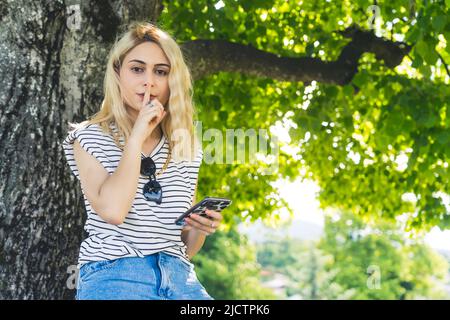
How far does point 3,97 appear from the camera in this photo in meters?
5.09

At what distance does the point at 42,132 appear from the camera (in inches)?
202

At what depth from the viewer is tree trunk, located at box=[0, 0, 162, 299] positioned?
4.93 metres

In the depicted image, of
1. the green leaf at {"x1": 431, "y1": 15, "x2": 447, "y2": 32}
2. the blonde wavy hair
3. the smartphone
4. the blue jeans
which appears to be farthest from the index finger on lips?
the green leaf at {"x1": 431, "y1": 15, "x2": 447, "y2": 32}

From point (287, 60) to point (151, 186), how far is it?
16.8 feet

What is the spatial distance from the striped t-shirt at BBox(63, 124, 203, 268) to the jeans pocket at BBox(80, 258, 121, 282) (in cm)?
2

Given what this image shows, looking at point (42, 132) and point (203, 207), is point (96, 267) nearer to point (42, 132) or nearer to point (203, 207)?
point (203, 207)

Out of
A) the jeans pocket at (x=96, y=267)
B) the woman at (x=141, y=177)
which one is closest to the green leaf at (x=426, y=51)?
the woman at (x=141, y=177)

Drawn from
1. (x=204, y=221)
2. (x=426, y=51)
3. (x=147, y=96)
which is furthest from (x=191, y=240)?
(x=426, y=51)

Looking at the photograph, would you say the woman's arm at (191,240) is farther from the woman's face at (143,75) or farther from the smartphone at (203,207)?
the woman's face at (143,75)

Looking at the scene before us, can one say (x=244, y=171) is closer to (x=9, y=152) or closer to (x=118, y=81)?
(x=9, y=152)

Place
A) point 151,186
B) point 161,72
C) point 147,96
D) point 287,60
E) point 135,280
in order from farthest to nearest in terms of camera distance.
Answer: point 287,60 → point 161,72 → point 147,96 → point 151,186 → point 135,280

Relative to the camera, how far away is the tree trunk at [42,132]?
4930 millimetres

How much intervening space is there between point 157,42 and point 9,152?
1.90 metres
